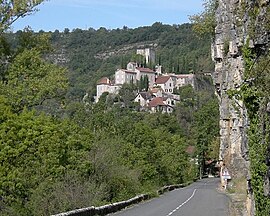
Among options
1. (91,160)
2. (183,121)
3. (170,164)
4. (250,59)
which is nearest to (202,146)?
(170,164)

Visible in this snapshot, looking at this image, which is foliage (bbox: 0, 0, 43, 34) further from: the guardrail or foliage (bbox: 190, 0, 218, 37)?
foliage (bbox: 190, 0, 218, 37)

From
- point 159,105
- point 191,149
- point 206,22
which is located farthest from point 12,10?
point 159,105

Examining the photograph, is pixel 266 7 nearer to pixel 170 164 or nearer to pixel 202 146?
pixel 170 164

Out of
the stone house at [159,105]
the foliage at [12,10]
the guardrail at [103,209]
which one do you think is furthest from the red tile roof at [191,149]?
the foliage at [12,10]

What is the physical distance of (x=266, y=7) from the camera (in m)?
15.7

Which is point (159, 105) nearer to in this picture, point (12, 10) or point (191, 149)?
point (191, 149)

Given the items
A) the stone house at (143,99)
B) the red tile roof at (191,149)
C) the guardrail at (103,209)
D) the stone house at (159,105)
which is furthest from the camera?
the stone house at (143,99)

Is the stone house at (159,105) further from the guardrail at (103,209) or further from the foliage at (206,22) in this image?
the guardrail at (103,209)

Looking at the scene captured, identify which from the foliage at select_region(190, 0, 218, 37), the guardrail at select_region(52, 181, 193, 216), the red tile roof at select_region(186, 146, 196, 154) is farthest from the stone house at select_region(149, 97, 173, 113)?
the guardrail at select_region(52, 181, 193, 216)

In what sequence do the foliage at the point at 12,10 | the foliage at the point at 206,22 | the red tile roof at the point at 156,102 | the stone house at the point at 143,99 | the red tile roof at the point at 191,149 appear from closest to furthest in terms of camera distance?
the foliage at the point at 12,10, the foliage at the point at 206,22, the red tile roof at the point at 191,149, the red tile roof at the point at 156,102, the stone house at the point at 143,99

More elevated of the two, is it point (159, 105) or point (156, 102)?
point (156, 102)

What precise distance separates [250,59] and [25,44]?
64.6ft

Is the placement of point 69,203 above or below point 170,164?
above

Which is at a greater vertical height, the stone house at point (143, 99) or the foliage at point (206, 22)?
the foliage at point (206, 22)
